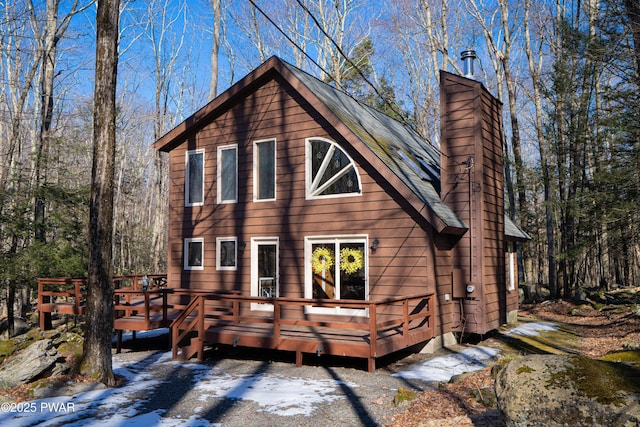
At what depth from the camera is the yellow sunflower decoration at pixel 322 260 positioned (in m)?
11.6

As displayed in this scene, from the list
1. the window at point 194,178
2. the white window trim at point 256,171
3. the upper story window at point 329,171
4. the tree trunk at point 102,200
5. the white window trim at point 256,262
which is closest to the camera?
the tree trunk at point 102,200

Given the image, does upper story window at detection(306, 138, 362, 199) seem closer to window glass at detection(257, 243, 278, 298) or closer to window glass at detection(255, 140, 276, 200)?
window glass at detection(255, 140, 276, 200)

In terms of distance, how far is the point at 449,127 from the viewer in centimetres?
1185

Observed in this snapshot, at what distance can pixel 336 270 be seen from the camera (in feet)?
37.9

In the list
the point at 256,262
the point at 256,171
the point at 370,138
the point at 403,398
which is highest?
the point at 370,138

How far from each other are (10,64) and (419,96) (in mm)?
22915

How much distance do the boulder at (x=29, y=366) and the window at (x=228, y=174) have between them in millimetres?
6116

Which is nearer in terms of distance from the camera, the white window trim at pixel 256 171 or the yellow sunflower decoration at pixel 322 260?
the yellow sunflower decoration at pixel 322 260

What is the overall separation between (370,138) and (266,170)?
289 cm

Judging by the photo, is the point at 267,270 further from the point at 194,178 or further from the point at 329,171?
the point at 194,178

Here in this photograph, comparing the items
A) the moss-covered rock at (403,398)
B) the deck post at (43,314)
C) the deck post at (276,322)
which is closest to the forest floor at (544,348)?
the moss-covered rock at (403,398)

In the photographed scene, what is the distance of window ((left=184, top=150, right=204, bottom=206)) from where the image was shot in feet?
45.7

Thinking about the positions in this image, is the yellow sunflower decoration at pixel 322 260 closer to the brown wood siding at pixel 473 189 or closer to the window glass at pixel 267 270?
the window glass at pixel 267 270

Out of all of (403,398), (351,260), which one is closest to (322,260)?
(351,260)
